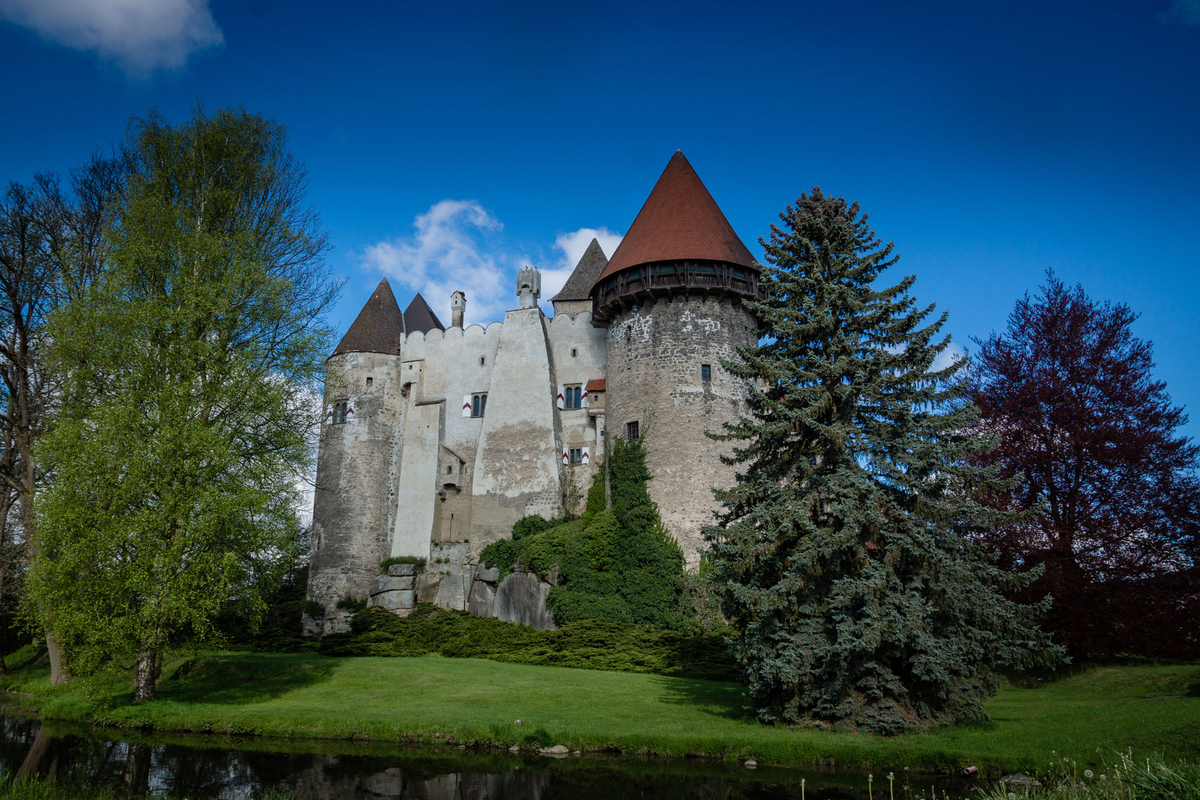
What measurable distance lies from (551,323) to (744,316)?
8697 millimetres

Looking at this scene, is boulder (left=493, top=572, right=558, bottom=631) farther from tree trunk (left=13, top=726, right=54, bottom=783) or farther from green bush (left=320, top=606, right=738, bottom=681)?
tree trunk (left=13, top=726, right=54, bottom=783)

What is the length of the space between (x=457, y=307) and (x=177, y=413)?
21.9 metres

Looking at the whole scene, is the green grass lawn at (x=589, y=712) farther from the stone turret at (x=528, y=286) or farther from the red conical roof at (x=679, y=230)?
the stone turret at (x=528, y=286)

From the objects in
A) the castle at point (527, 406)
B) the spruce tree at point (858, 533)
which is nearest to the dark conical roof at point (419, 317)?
the castle at point (527, 406)

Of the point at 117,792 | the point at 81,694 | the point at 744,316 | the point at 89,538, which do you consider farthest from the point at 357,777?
the point at 744,316

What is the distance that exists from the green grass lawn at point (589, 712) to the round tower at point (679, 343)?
8.35 metres

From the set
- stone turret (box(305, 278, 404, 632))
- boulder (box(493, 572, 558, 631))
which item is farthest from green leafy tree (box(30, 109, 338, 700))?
stone turret (box(305, 278, 404, 632))

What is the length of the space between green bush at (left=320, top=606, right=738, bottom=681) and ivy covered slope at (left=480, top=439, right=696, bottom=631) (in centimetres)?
38

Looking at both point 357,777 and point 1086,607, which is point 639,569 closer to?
point 1086,607

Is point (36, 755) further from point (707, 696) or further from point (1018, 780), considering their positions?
→ point (1018, 780)

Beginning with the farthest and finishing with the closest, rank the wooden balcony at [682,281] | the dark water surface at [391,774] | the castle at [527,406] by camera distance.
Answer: the wooden balcony at [682,281]
the castle at [527,406]
the dark water surface at [391,774]

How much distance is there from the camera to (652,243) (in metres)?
27.3

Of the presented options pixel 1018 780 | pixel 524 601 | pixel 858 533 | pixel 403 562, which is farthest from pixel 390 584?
pixel 1018 780

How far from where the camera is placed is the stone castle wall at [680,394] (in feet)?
80.8
